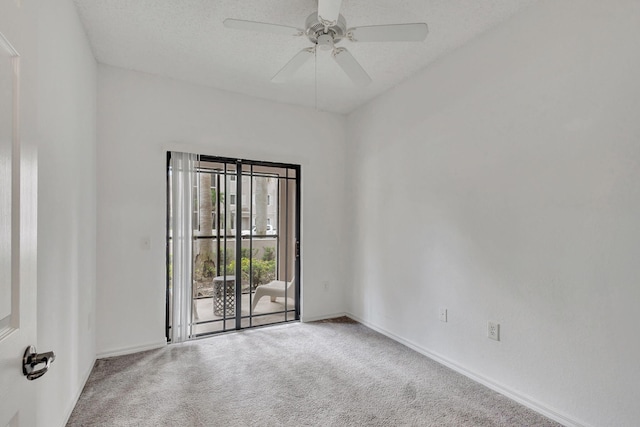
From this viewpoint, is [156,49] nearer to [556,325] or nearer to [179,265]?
[179,265]

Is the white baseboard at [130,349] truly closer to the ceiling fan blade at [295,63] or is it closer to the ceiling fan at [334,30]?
the ceiling fan blade at [295,63]

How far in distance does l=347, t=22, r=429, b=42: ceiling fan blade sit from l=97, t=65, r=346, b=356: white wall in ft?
6.41

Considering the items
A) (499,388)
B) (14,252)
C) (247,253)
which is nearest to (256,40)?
(247,253)

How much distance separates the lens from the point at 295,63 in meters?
2.27

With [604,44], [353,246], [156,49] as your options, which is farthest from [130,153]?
[604,44]

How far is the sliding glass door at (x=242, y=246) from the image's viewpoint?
3.41m

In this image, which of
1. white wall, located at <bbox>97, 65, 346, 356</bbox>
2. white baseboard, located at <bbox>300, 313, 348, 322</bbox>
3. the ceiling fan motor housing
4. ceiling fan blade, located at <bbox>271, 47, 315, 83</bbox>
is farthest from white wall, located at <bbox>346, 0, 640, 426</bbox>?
white wall, located at <bbox>97, 65, 346, 356</bbox>

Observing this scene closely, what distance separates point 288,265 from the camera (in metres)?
3.96

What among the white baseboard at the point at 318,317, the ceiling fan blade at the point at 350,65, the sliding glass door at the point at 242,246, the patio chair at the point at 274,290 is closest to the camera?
the ceiling fan blade at the point at 350,65

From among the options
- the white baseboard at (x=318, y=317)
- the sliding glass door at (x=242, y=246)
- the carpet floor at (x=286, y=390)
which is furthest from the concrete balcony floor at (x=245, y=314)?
the carpet floor at (x=286, y=390)

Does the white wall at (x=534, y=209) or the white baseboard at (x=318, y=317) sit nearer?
the white wall at (x=534, y=209)

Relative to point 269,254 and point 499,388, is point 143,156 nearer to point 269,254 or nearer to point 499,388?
point 269,254

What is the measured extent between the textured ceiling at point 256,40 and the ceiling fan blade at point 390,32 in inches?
14.8

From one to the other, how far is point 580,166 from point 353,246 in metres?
2.53
